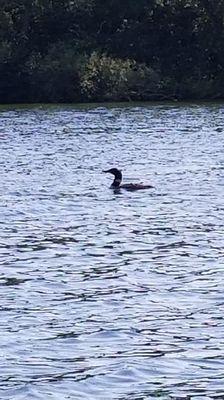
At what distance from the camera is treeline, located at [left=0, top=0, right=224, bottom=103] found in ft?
229

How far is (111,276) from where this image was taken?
1855cm

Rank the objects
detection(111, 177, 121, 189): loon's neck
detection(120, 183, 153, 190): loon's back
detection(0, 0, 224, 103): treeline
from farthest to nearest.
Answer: detection(0, 0, 224, 103): treeline
detection(111, 177, 121, 189): loon's neck
detection(120, 183, 153, 190): loon's back

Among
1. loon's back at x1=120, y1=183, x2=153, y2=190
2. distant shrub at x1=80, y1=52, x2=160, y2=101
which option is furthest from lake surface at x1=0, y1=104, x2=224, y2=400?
distant shrub at x1=80, y1=52, x2=160, y2=101

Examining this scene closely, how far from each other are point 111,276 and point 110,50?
185ft

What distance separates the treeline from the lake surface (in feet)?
99.3

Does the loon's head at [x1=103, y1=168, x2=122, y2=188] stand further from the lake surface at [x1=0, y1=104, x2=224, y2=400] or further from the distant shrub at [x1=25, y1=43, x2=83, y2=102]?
the distant shrub at [x1=25, y1=43, x2=83, y2=102]

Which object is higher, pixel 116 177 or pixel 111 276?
pixel 111 276

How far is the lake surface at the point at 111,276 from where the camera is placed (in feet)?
43.1

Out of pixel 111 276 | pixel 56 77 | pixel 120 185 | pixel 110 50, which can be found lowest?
pixel 120 185

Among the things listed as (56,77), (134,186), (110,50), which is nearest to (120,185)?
(134,186)

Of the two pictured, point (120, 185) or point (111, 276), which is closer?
point (111, 276)

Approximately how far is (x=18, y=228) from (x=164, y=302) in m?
7.66

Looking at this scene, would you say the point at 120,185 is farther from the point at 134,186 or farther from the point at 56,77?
the point at 56,77

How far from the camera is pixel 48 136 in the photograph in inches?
1799
